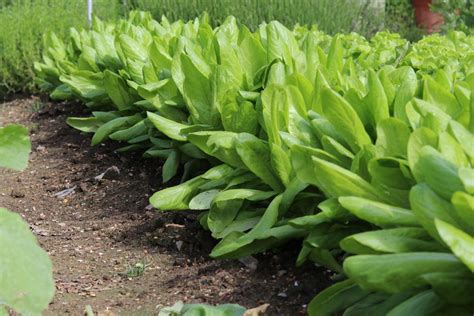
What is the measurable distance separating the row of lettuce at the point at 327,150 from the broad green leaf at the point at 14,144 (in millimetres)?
962

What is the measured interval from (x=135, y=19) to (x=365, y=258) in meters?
5.29

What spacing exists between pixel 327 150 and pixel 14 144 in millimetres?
1471

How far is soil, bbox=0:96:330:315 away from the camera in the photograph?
3.12 metres

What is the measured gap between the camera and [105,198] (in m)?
4.60

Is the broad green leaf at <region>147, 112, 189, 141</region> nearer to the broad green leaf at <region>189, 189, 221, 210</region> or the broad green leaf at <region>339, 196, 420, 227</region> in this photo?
the broad green leaf at <region>189, 189, 221, 210</region>

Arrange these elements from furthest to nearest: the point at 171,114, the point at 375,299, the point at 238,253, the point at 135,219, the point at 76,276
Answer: the point at 171,114 < the point at 135,219 < the point at 76,276 < the point at 238,253 < the point at 375,299

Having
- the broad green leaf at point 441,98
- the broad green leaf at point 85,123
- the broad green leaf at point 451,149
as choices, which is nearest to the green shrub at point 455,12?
the broad green leaf at point 85,123

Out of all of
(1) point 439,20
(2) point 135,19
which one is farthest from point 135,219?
(1) point 439,20

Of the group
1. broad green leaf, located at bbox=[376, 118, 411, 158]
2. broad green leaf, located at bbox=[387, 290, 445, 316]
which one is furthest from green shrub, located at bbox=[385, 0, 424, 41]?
broad green leaf, located at bbox=[387, 290, 445, 316]

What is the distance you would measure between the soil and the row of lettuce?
0.41 ft

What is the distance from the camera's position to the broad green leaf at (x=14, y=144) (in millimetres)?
1661

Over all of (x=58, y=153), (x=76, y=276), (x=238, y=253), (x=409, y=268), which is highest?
(x=409, y=268)

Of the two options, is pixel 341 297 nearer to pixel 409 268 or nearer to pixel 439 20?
pixel 409 268

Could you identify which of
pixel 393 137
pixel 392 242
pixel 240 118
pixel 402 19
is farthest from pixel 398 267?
pixel 402 19
